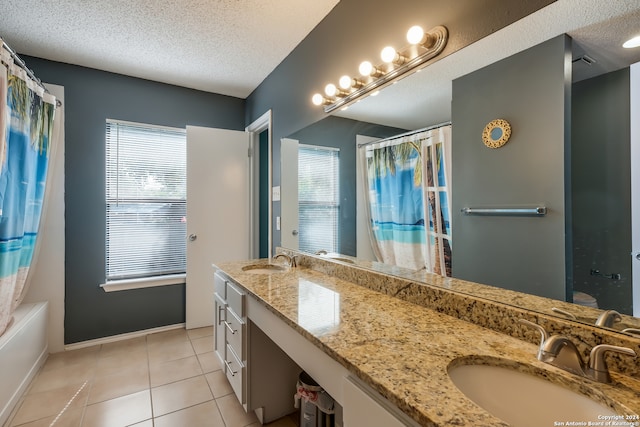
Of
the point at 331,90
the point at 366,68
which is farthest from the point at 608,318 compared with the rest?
the point at 331,90

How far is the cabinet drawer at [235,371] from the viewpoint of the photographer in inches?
63.3

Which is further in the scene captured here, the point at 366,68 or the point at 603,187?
the point at 366,68

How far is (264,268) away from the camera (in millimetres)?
2203

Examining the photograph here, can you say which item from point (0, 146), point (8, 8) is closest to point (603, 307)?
point (0, 146)

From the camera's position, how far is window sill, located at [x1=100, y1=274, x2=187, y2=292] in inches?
106

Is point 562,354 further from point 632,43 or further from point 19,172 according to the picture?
point 19,172

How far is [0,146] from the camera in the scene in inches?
66.4

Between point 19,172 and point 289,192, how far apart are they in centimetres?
180

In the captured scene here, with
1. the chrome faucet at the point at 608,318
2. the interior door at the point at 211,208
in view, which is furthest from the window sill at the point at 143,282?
the chrome faucet at the point at 608,318

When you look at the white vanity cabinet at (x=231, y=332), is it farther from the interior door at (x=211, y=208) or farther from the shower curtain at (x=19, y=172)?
the shower curtain at (x=19, y=172)

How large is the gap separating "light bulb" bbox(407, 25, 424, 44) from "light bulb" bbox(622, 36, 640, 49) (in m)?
0.70

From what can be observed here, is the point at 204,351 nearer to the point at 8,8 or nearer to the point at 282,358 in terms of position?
the point at 282,358

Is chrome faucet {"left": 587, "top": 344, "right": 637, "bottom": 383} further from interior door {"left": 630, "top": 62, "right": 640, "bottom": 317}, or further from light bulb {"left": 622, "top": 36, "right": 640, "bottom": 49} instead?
Result: light bulb {"left": 622, "top": 36, "right": 640, "bottom": 49}

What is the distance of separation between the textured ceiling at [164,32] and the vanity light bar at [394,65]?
2.07ft
